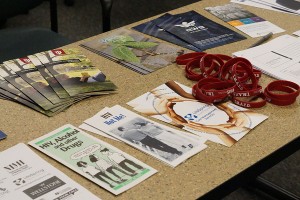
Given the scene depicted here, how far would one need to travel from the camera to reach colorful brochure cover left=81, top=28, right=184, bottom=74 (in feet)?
5.08

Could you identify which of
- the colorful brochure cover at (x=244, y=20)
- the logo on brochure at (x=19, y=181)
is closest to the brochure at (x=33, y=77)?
the logo on brochure at (x=19, y=181)

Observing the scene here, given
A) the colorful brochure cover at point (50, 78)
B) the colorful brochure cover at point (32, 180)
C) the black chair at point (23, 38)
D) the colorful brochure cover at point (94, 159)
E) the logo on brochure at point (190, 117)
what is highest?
the colorful brochure cover at point (50, 78)

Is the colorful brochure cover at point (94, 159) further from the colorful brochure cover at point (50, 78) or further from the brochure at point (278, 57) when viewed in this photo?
the brochure at point (278, 57)

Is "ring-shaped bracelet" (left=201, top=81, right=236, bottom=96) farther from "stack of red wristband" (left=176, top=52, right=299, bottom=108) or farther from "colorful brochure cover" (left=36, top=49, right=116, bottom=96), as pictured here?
"colorful brochure cover" (left=36, top=49, right=116, bottom=96)

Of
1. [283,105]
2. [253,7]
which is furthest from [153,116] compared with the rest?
[253,7]

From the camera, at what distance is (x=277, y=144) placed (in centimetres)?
122

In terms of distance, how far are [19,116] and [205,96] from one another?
0.44 m

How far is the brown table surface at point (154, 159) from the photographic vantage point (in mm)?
1079

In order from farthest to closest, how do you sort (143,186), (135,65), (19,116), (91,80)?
(135,65), (91,80), (19,116), (143,186)

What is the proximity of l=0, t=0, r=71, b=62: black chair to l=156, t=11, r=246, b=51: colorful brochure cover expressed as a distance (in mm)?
502

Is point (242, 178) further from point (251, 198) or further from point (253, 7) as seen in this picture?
point (251, 198)

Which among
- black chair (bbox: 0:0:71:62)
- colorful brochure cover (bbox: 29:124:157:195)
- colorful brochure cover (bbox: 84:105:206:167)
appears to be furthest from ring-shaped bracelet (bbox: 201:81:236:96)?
black chair (bbox: 0:0:71:62)

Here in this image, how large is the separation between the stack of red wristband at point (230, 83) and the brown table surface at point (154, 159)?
3 centimetres

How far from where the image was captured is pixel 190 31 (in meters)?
1.74
